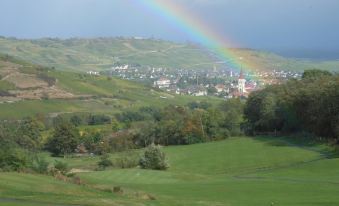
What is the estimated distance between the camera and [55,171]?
49094 millimetres

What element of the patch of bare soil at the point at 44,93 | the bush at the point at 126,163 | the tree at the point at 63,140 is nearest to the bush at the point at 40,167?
the bush at the point at 126,163

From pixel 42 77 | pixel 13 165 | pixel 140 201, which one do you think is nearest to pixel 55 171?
pixel 13 165

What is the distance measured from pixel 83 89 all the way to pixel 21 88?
23691mm

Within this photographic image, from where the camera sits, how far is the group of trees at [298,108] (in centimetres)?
8000

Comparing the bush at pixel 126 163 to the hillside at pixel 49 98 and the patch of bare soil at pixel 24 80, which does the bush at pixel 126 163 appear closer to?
the hillside at pixel 49 98

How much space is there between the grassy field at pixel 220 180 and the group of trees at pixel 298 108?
5589 mm

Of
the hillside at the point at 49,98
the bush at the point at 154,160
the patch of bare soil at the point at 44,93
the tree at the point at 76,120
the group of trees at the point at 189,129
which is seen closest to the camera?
the bush at the point at 154,160

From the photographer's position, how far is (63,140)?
10662 cm

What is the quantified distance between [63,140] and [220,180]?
6094 centimetres

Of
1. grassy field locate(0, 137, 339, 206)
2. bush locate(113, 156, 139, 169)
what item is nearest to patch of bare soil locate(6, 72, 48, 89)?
grassy field locate(0, 137, 339, 206)

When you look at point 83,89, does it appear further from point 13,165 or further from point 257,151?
point 13,165

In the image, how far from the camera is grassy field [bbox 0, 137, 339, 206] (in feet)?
106

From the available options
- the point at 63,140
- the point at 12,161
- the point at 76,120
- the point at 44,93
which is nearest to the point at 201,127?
the point at 63,140

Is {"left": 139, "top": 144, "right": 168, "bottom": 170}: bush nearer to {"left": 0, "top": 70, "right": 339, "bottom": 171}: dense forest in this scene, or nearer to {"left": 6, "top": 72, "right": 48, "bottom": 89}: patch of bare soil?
{"left": 0, "top": 70, "right": 339, "bottom": 171}: dense forest
